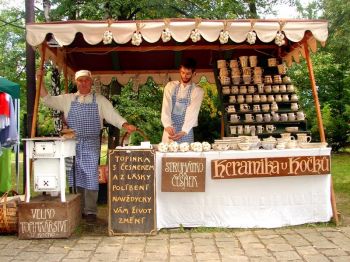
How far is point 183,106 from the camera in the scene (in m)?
6.55

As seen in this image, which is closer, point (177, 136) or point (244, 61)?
point (177, 136)

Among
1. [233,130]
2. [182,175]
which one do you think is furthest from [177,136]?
[182,175]

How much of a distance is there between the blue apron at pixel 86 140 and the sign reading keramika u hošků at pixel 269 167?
63.0 inches

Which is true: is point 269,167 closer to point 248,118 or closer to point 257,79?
point 248,118

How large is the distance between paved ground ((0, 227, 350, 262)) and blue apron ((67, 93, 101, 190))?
0.86 m

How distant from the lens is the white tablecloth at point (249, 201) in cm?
539

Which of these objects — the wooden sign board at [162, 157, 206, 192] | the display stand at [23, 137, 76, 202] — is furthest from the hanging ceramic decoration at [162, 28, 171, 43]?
the display stand at [23, 137, 76, 202]

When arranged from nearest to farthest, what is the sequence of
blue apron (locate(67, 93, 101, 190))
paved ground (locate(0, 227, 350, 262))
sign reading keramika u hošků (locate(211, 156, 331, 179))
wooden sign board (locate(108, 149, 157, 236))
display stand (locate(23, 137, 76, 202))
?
paved ground (locate(0, 227, 350, 262)) → display stand (locate(23, 137, 76, 202)) → wooden sign board (locate(108, 149, 157, 236)) → sign reading keramika u hošků (locate(211, 156, 331, 179)) → blue apron (locate(67, 93, 101, 190))

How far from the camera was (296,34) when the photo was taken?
18.2 ft

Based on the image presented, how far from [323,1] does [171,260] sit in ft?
50.3

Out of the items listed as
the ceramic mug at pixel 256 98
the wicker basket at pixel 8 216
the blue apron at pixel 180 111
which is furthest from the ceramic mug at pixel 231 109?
the wicker basket at pixel 8 216

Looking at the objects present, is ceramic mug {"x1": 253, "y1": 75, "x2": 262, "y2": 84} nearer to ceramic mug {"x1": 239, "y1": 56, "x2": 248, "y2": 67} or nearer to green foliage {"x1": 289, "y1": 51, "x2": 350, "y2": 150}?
ceramic mug {"x1": 239, "y1": 56, "x2": 248, "y2": 67}

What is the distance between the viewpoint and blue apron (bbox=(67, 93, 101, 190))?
19.6 feet

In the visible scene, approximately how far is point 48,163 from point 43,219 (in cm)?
60
